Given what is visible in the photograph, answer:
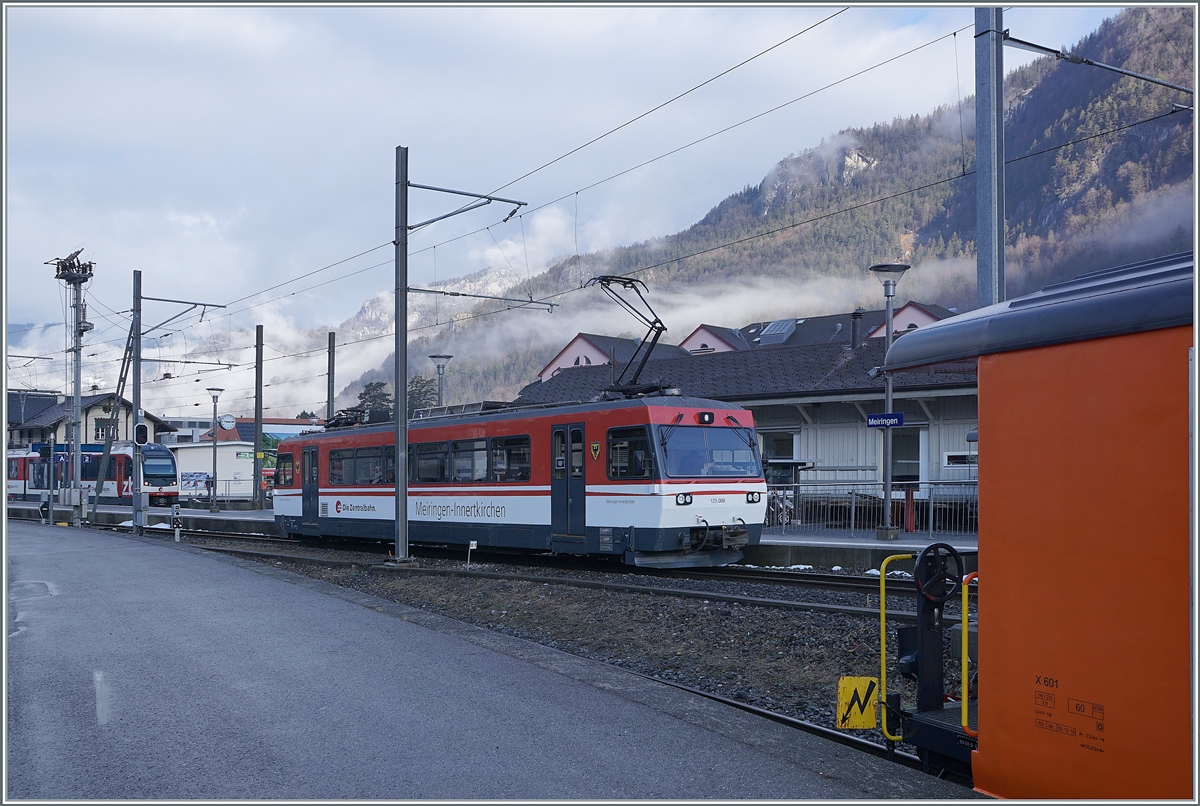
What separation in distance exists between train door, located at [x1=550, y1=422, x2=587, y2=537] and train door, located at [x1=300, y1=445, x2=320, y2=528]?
979 cm

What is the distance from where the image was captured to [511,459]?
693 inches

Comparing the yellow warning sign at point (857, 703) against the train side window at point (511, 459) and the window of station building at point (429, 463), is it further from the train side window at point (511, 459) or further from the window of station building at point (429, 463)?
the window of station building at point (429, 463)

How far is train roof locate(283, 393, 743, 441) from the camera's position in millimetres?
15602

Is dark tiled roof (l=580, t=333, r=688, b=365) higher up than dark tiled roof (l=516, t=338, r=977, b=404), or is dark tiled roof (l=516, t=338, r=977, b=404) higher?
dark tiled roof (l=580, t=333, r=688, b=365)

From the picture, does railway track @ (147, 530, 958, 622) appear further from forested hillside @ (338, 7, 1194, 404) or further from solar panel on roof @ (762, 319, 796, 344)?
solar panel on roof @ (762, 319, 796, 344)

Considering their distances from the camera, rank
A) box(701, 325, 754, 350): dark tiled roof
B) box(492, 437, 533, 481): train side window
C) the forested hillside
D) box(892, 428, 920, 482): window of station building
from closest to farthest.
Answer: box(492, 437, 533, 481): train side window
box(892, 428, 920, 482): window of station building
box(701, 325, 754, 350): dark tiled roof
the forested hillside

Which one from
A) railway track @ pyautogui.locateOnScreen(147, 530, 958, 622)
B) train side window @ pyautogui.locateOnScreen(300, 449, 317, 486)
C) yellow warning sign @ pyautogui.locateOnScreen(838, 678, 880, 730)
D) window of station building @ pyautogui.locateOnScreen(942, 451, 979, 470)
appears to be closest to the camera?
yellow warning sign @ pyautogui.locateOnScreen(838, 678, 880, 730)

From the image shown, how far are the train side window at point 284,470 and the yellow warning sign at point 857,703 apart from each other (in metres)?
22.2

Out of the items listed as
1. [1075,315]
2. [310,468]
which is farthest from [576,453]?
[1075,315]

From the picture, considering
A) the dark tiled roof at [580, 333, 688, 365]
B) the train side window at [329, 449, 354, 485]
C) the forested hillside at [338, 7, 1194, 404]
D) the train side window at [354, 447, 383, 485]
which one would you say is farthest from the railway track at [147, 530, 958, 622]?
the forested hillside at [338, 7, 1194, 404]

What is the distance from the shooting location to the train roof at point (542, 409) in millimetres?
15602

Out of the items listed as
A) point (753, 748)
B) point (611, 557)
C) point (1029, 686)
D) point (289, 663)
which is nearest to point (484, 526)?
point (611, 557)

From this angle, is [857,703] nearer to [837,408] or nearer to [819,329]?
[837,408]

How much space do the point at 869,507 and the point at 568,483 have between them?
795 cm
